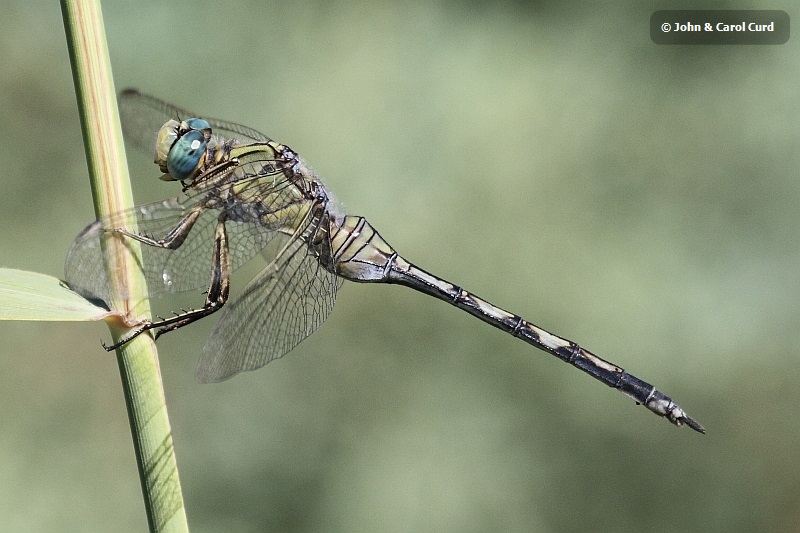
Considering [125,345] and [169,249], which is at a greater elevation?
[169,249]

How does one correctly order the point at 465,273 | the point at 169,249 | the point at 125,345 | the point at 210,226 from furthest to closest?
the point at 465,273
the point at 210,226
the point at 169,249
the point at 125,345

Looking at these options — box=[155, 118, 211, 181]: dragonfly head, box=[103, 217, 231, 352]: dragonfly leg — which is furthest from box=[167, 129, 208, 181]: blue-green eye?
box=[103, 217, 231, 352]: dragonfly leg

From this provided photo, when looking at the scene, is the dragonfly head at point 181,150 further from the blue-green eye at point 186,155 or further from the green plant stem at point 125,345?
the green plant stem at point 125,345

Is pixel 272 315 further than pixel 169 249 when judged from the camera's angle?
Yes

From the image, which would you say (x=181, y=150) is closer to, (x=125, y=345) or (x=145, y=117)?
(x=145, y=117)

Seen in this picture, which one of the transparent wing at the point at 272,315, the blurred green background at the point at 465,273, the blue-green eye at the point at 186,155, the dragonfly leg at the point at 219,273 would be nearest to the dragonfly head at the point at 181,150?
the blue-green eye at the point at 186,155

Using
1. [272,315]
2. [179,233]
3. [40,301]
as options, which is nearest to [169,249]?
[179,233]

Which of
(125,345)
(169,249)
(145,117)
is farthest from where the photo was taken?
(145,117)
